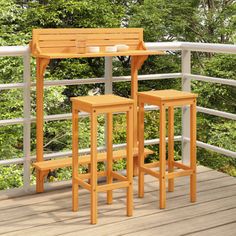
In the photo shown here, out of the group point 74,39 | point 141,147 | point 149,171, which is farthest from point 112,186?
point 74,39

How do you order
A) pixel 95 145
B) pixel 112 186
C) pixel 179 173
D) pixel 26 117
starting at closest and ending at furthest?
pixel 95 145 → pixel 112 186 → pixel 179 173 → pixel 26 117

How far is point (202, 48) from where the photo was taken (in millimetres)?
4059

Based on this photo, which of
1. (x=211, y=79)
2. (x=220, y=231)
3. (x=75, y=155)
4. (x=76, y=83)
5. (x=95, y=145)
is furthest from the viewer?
(x=211, y=79)

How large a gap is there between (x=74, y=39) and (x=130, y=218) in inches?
46.8

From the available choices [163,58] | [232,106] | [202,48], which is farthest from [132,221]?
[163,58]

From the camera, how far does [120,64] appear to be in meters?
12.6

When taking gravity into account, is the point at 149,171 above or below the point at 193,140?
below

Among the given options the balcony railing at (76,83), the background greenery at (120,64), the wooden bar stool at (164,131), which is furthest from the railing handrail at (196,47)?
the background greenery at (120,64)

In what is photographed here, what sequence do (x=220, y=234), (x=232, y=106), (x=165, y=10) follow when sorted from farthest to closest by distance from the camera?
(x=165, y=10) < (x=232, y=106) < (x=220, y=234)

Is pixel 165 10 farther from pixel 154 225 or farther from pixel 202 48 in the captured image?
pixel 154 225

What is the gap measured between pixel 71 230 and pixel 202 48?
1671 millimetres

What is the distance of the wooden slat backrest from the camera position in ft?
11.7

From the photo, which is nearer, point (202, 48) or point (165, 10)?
point (202, 48)

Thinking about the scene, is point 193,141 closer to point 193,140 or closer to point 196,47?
point 193,140
